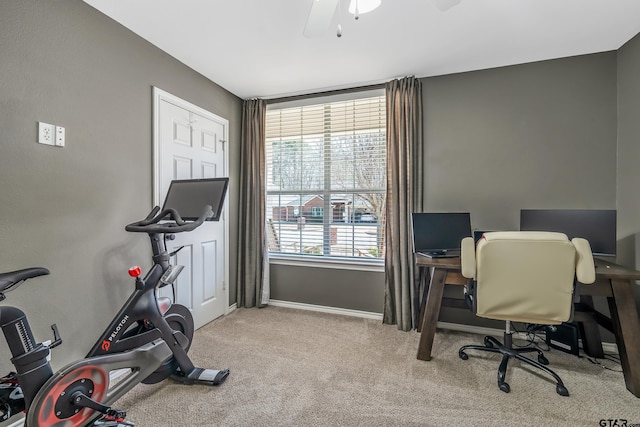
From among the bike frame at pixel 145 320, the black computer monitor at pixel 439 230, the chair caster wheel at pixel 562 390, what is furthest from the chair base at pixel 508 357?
the bike frame at pixel 145 320

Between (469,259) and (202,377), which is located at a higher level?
(469,259)

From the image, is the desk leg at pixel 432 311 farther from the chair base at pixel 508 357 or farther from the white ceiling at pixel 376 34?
the white ceiling at pixel 376 34

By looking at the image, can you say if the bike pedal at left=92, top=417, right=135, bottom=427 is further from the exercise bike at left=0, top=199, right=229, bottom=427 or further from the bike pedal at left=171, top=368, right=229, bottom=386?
the bike pedal at left=171, top=368, right=229, bottom=386

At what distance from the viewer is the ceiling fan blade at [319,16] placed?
1.37 meters

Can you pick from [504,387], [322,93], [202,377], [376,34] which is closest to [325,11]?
[376,34]

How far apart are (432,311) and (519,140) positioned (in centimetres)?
175

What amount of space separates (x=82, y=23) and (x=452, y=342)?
360cm

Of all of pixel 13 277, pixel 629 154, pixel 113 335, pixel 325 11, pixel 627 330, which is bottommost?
pixel 627 330

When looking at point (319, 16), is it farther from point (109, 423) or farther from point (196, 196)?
point (109, 423)

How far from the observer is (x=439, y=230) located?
2566mm

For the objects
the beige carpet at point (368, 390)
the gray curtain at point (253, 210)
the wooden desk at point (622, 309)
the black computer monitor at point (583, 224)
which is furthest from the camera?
the gray curtain at point (253, 210)

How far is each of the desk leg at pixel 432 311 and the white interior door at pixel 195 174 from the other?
6.75ft

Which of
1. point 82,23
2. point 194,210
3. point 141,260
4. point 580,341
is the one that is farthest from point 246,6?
point 580,341

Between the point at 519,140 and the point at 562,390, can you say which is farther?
the point at 519,140
